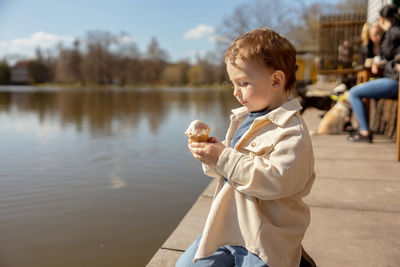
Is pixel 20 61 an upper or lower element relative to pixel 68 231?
upper

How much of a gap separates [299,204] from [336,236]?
2.71ft

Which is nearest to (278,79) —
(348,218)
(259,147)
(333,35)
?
(259,147)

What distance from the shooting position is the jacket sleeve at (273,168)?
1.26 m

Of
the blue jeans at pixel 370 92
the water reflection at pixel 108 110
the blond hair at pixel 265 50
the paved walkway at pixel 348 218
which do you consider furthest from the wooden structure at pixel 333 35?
the blond hair at pixel 265 50

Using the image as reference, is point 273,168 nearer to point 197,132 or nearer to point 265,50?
point 197,132

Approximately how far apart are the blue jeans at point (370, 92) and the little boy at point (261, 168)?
3.69m

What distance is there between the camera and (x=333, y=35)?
11133 mm

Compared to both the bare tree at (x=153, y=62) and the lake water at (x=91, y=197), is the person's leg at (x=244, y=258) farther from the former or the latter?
the bare tree at (x=153, y=62)

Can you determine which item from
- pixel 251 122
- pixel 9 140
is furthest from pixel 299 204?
pixel 9 140

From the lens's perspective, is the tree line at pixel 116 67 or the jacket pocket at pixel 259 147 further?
the tree line at pixel 116 67

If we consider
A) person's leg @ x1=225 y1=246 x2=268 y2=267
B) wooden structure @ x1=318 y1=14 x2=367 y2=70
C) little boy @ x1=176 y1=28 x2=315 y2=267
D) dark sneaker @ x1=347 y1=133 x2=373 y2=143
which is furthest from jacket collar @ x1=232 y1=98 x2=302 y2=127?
wooden structure @ x1=318 y1=14 x2=367 y2=70

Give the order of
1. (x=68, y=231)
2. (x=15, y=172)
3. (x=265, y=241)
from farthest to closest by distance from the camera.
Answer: (x=15, y=172)
(x=68, y=231)
(x=265, y=241)

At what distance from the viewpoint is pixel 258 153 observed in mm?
1345

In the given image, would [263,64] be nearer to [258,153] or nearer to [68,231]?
[258,153]
